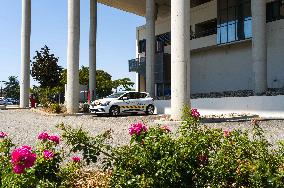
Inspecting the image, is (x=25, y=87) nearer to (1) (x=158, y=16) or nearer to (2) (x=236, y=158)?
(1) (x=158, y=16)

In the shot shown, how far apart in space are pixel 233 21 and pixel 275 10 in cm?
336

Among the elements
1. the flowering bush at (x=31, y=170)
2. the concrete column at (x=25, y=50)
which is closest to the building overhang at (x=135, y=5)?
the concrete column at (x=25, y=50)

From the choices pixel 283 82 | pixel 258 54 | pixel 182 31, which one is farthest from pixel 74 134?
pixel 283 82

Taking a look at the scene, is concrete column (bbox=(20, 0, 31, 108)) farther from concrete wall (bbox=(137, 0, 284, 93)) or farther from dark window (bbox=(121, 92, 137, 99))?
dark window (bbox=(121, 92, 137, 99))

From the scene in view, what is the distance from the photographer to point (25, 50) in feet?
125

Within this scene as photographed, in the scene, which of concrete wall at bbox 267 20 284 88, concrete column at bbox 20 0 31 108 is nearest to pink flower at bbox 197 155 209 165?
concrete wall at bbox 267 20 284 88

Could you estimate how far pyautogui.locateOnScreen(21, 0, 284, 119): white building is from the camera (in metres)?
18.2

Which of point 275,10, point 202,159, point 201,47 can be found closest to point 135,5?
point 201,47

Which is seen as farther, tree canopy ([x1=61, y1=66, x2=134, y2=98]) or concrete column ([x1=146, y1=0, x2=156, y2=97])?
tree canopy ([x1=61, y1=66, x2=134, y2=98])

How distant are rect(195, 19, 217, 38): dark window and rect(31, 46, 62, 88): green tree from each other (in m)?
18.5

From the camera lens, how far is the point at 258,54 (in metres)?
25.3

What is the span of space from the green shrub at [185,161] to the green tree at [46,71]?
42879mm

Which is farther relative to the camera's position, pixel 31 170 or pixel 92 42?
pixel 92 42

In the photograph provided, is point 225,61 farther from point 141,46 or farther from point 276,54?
point 141,46
